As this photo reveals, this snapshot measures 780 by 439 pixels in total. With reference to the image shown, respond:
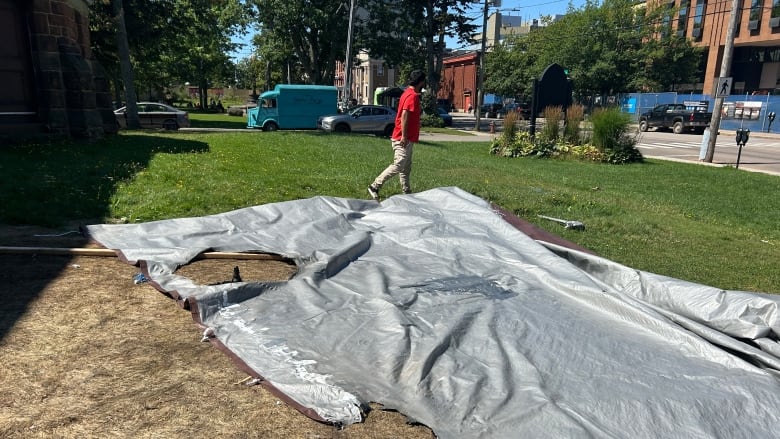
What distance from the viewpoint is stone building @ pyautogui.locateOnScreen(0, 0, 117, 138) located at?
11.2 meters

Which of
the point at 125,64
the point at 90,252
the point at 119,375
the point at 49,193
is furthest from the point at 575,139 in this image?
the point at 119,375

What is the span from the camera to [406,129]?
25.3 feet

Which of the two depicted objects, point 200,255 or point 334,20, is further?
point 334,20

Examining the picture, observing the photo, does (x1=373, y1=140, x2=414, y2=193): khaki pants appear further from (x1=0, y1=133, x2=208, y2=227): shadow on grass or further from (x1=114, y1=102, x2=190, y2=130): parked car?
(x1=114, y1=102, x2=190, y2=130): parked car

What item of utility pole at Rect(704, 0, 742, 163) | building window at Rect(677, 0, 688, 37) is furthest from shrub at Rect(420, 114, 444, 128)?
building window at Rect(677, 0, 688, 37)

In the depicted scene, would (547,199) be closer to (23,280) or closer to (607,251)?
(607,251)

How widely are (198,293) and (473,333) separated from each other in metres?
1.97

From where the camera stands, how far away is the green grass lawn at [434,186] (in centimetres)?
650

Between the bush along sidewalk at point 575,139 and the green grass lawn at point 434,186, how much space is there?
2.98m

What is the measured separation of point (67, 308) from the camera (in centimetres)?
377

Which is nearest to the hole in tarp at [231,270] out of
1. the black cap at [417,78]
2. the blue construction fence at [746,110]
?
the black cap at [417,78]

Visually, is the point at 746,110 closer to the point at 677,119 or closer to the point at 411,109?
the point at 677,119

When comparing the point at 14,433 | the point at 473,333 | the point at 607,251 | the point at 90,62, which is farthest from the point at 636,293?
the point at 90,62

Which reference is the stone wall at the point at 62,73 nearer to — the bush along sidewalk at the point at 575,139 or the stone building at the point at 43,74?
the stone building at the point at 43,74
